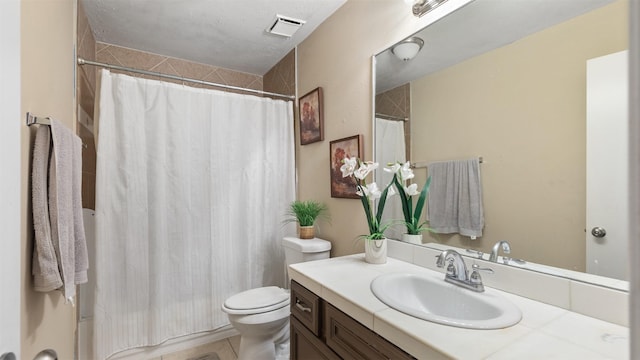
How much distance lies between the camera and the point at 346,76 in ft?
6.39

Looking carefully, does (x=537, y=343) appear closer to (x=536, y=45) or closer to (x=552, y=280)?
(x=552, y=280)

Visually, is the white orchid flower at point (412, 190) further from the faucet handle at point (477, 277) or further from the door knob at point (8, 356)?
the door knob at point (8, 356)

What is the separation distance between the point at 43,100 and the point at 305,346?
1.44 m

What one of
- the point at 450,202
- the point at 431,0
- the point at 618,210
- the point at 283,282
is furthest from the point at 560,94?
the point at 283,282

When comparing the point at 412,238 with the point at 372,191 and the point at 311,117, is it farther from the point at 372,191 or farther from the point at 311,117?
the point at 311,117

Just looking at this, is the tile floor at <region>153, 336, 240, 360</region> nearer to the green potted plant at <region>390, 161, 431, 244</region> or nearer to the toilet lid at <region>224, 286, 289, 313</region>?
the toilet lid at <region>224, 286, 289, 313</region>

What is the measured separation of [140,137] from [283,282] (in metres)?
1.51

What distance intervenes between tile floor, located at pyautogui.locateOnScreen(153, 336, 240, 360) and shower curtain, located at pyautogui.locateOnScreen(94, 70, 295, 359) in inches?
5.0

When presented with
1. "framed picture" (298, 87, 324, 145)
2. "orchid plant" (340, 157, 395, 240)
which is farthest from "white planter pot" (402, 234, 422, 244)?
"framed picture" (298, 87, 324, 145)

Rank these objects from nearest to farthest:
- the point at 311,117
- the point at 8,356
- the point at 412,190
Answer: the point at 8,356
the point at 412,190
the point at 311,117

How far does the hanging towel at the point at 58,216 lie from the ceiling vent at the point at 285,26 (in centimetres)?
148

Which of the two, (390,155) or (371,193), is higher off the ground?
(390,155)

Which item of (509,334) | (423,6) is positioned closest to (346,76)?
(423,6)

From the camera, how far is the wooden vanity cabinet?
924mm
